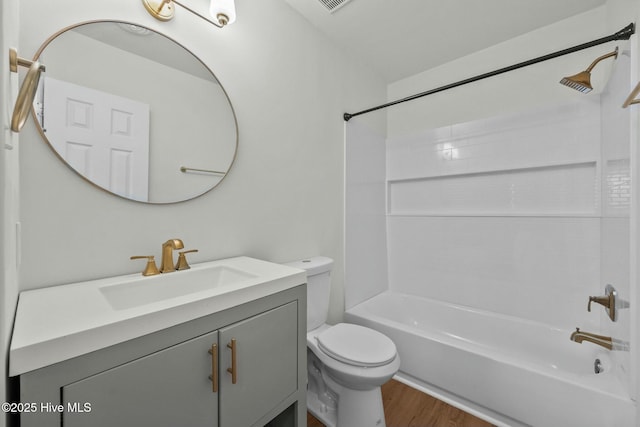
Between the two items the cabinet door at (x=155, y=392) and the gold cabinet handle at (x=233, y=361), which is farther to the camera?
the gold cabinet handle at (x=233, y=361)

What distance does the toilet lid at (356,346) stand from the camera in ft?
4.26

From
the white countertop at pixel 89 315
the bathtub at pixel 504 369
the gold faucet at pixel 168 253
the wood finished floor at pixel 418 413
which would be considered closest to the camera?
the white countertop at pixel 89 315

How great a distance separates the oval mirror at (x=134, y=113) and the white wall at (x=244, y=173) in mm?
48

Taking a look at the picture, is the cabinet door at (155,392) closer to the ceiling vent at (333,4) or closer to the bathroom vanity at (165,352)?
the bathroom vanity at (165,352)

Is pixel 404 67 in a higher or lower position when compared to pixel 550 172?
higher

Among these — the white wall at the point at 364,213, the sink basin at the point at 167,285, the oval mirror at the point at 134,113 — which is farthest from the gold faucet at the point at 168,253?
the white wall at the point at 364,213

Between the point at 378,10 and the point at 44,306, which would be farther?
the point at 378,10

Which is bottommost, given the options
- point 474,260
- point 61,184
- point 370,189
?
point 474,260

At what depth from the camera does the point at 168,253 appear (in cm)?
108

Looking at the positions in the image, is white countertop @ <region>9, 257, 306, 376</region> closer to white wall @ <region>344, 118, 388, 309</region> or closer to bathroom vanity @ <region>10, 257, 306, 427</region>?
bathroom vanity @ <region>10, 257, 306, 427</region>

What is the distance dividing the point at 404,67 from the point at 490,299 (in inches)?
84.3

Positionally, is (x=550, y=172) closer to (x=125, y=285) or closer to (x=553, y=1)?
(x=553, y=1)

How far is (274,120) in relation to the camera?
157 cm

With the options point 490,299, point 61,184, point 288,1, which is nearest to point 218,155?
point 61,184
